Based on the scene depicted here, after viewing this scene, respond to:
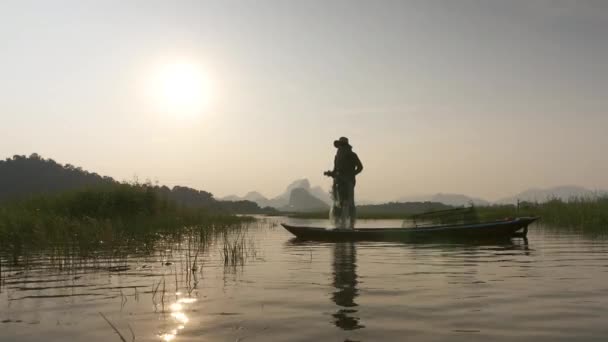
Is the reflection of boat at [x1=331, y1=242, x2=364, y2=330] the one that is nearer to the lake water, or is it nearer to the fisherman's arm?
the lake water

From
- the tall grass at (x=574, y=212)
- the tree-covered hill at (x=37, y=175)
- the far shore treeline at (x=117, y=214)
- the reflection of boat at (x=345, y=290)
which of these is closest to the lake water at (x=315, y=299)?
the reflection of boat at (x=345, y=290)

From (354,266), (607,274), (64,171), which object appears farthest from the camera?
(64,171)

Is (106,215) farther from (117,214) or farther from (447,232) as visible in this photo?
(447,232)

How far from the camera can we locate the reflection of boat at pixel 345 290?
5.47 metres

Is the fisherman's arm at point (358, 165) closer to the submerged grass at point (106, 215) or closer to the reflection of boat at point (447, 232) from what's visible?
the reflection of boat at point (447, 232)

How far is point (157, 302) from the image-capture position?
21.8ft

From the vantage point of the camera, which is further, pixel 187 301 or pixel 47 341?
pixel 187 301

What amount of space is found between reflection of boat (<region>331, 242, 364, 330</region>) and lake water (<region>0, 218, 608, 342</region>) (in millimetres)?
20

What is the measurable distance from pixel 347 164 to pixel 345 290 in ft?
35.5

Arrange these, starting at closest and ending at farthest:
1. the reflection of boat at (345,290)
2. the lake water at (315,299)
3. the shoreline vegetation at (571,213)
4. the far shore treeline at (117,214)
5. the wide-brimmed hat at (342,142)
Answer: the lake water at (315,299), the reflection of boat at (345,290), the far shore treeline at (117,214), the wide-brimmed hat at (342,142), the shoreline vegetation at (571,213)

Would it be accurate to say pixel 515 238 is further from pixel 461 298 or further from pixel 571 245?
pixel 461 298

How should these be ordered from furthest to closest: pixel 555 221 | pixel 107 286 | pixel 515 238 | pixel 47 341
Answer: pixel 555 221, pixel 515 238, pixel 107 286, pixel 47 341

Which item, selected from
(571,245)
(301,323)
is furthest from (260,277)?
(571,245)

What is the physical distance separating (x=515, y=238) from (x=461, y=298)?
1215 centimetres
